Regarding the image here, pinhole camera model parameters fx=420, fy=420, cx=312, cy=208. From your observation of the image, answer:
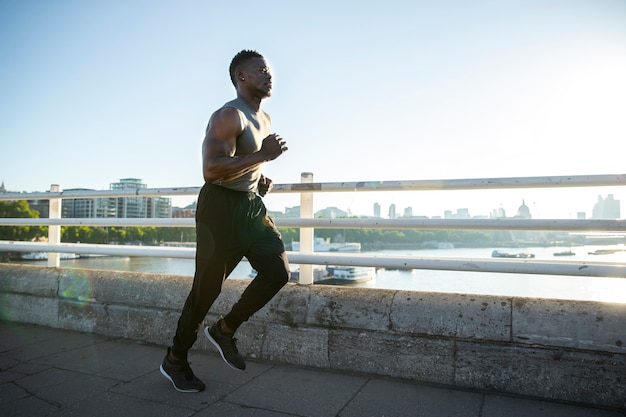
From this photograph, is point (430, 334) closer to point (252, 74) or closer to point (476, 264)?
point (476, 264)

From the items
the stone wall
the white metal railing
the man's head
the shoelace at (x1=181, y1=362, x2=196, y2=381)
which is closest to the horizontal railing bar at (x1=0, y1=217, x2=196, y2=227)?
the white metal railing

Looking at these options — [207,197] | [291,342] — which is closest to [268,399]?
[291,342]

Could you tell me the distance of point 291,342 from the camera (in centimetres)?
312

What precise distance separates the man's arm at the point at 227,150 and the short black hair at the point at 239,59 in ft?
1.39

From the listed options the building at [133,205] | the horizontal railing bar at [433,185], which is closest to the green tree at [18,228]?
the building at [133,205]

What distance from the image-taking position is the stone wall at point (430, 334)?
2424mm

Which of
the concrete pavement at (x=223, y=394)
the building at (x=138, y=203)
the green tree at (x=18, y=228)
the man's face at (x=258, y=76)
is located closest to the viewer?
the concrete pavement at (x=223, y=394)

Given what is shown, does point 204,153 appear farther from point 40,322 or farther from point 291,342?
point 40,322

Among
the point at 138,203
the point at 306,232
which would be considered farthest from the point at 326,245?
the point at 306,232

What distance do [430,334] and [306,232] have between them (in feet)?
4.04

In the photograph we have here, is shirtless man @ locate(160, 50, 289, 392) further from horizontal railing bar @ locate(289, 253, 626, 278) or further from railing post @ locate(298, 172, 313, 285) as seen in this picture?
railing post @ locate(298, 172, 313, 285)

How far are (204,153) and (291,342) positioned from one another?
1.57m

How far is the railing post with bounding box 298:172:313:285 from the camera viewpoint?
11.1ft

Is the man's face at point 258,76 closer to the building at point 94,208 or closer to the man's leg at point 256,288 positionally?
the man's leg at point 256,288
